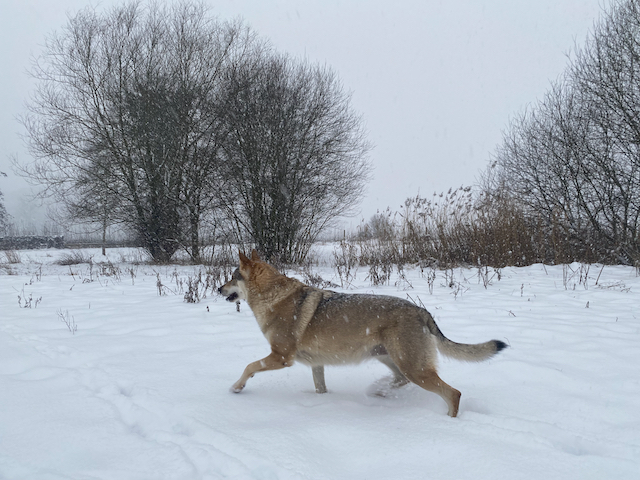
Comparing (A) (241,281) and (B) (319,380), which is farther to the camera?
(A) (241,281)

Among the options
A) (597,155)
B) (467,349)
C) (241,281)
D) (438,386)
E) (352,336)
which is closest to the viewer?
(438,386)

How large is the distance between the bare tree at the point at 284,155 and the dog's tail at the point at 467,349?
11862 millimetres

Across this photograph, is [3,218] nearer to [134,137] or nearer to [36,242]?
[36,242]

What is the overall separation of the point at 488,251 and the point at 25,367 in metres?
10.4

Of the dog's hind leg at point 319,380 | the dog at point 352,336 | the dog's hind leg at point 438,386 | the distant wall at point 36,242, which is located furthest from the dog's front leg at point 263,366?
the distant wall at point 36,242

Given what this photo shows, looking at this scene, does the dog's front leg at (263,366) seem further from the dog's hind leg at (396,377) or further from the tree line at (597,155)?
the tree line at (597,155)

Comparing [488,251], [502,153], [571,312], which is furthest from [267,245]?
[571,312]

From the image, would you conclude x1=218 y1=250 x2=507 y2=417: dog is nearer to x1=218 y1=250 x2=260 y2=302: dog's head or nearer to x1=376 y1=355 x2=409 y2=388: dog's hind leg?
x1=376 y1=355 x2=409 y2=388: dog's hind leg

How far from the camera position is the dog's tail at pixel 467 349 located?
8.97 ft

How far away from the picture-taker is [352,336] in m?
2.94

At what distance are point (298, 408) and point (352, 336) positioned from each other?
684mm

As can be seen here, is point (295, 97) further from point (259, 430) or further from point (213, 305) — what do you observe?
point (259, 430)

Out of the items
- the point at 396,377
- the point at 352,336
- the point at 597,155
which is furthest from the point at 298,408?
the point at 597,155

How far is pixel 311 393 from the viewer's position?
3.16 metres
